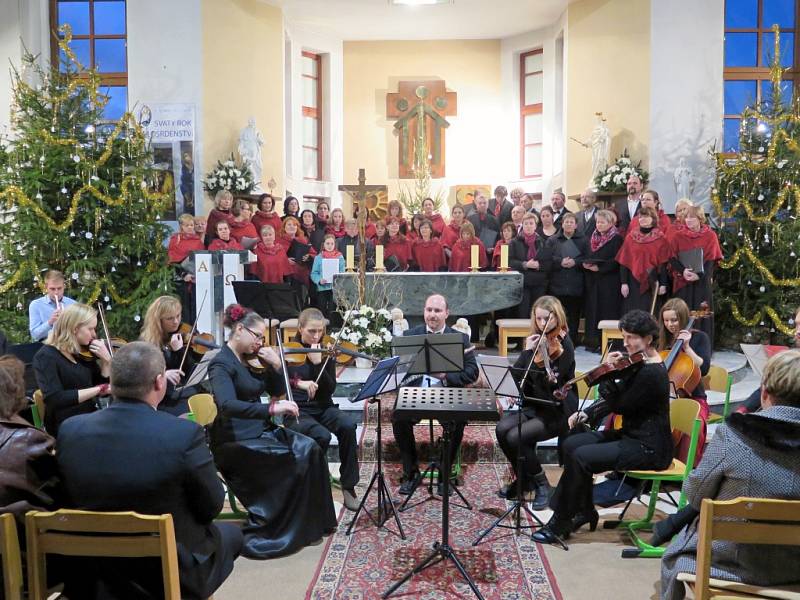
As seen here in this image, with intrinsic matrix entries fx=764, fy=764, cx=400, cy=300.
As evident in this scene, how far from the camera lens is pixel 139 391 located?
2652mm

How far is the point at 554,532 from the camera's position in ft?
14.3

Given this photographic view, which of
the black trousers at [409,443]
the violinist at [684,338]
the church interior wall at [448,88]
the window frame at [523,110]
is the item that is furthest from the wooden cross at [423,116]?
the black trousers at [409,443]

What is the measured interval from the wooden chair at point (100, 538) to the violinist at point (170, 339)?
8.41 ft

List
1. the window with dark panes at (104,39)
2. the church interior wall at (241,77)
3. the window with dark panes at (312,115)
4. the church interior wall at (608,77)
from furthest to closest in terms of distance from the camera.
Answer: the window with dark panes at (312,115) < the window with dark panes at (104,39) < the church interior wall at (241,77) < the church interior wall at (608,77)

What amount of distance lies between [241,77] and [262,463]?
28.6 feet

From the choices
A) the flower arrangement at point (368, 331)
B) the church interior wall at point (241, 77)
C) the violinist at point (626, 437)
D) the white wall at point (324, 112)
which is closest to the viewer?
the violinist at point (626, 437)

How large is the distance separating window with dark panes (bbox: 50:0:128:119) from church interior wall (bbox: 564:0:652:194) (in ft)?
22.7

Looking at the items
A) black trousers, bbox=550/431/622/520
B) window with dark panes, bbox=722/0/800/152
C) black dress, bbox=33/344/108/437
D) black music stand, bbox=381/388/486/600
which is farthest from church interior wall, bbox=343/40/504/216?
black music stand, bbox=381/388/486/600

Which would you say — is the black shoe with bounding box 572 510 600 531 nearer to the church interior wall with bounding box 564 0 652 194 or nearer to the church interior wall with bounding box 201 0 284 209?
the church interior wall with bounding box 564 0 652 194

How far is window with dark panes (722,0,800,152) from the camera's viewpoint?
11.5 meters

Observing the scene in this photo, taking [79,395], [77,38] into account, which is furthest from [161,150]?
[79,395]

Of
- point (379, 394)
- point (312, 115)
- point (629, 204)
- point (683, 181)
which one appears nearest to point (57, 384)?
point (379, 394)

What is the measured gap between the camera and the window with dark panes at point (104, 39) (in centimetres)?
1167

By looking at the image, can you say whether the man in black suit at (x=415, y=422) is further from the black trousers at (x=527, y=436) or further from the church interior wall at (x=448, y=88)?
the church interior wall at (x=448, y=88)
